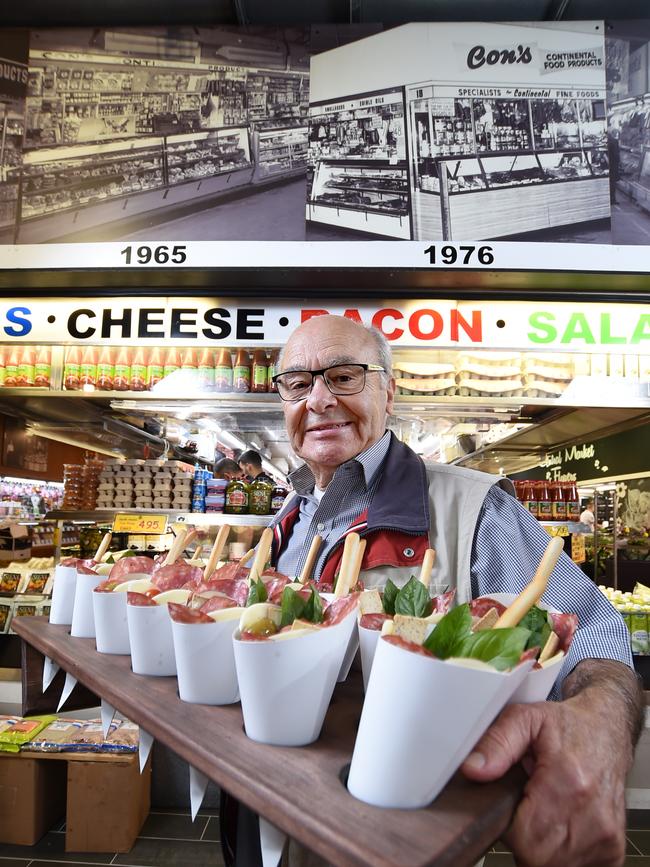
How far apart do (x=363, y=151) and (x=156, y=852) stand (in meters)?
3.64

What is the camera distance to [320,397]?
73.7 inches

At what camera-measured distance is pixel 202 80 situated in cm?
338

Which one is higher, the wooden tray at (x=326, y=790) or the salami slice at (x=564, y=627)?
the salami slice at (x=564, y=627)

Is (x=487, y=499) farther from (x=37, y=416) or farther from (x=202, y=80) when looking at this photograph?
(x=37, y=416)

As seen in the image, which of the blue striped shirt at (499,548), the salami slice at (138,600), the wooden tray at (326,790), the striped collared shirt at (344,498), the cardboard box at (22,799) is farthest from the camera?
the cardboard box at (22,799)

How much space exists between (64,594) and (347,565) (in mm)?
856

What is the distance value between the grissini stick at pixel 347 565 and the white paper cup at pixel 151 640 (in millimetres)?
308

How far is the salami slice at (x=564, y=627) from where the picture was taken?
85 centimetres

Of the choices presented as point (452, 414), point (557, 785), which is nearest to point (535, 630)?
point (557, 785)

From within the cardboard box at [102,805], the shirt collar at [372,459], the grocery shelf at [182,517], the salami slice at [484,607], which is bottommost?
the cardboard box at [102,805]

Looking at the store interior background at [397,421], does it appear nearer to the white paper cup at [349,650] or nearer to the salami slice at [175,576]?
the salami slice at [175,576]

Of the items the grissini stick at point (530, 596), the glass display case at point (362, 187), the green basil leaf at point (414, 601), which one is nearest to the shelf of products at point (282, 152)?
the glass display case at point (362, 187)

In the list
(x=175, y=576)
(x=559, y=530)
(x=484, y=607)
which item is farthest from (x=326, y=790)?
(x=559, y=530)

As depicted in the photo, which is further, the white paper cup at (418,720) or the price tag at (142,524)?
the price tag at (142,524)
